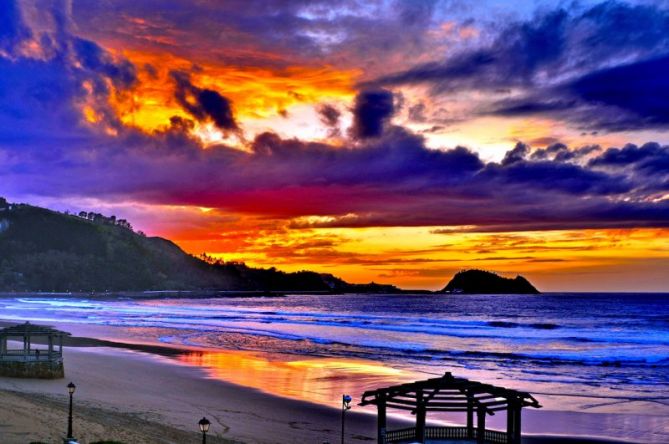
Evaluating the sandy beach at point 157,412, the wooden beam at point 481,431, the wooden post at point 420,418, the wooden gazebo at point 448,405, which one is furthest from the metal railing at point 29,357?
the wooden beam at point 481,431

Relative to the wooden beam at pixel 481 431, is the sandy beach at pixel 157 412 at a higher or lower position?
lower

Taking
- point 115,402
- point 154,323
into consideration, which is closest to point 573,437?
point 115,402

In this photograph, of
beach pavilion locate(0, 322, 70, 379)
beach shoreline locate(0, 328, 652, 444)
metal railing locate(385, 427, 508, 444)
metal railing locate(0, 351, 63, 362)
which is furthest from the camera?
metal railing locate(0, 351, 63, 362)

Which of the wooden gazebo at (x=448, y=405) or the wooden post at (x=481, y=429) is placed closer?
the wooden gazebo at (x=448, y=405)

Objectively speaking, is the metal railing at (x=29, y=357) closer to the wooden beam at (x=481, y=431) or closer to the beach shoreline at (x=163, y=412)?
the beach shoreline at (x=163, y=412)

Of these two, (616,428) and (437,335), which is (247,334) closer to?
(437,335)

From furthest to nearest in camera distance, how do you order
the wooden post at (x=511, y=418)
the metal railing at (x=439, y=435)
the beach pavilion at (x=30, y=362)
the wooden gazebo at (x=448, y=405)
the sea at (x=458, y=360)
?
the beach pavilion at (x=30, y=362) → the sea at (x=458, y=360) → the metal railing at (x=439, y=435) → the wooden post at (x=511, y=418) → the wooden gazebo at (x=448, y=405)

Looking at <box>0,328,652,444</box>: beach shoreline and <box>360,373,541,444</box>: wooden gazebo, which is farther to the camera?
<box>0,328,652,444</box>: beach shoreline

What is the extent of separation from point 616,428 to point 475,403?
942 cm

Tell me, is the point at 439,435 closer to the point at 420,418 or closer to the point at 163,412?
the point at 420,418

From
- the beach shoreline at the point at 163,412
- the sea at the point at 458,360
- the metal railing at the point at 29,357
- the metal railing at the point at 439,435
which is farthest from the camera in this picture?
the metal railing at the point at 29,357

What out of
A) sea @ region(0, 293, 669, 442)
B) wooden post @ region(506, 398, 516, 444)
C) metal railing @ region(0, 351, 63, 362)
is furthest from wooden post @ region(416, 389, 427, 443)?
metal railing @ region(0, 351, 63, 362)

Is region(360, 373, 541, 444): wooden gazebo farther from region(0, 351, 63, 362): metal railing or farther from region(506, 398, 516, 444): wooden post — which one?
region(0, 351, 63, 362): metal railing

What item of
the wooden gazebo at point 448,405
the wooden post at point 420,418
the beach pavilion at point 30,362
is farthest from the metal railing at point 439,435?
the beach pavilion at point 30,362
